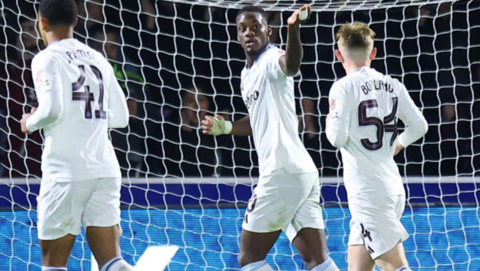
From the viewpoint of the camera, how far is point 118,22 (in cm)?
653

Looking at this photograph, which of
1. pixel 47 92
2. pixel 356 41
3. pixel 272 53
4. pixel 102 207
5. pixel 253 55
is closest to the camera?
pixel 47 92

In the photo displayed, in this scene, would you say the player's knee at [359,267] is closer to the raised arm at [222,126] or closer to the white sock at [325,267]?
the white sock at [325,267]

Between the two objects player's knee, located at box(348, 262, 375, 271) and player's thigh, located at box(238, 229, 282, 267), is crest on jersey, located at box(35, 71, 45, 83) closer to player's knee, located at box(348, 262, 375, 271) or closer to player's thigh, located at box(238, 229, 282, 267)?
player's thigh, located at box(238, 229, 282, 267)

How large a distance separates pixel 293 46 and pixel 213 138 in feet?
9.72

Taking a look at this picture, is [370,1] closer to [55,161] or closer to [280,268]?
[280,268]

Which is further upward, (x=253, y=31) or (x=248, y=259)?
(x=253, y=31)

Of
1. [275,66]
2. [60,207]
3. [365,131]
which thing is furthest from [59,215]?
[365,131]

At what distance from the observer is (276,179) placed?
11.8 feet

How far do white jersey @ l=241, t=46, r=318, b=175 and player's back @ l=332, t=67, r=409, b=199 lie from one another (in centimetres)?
24

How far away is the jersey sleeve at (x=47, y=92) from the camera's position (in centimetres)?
315

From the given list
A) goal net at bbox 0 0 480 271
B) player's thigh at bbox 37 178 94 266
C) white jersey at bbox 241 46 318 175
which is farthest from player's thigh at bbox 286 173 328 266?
goal net at bbox 0 0 480 271

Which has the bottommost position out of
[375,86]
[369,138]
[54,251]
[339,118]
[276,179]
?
[54,251]

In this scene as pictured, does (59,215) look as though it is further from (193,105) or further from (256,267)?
(193,105)

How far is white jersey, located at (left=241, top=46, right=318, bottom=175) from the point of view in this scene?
3.63 metres
